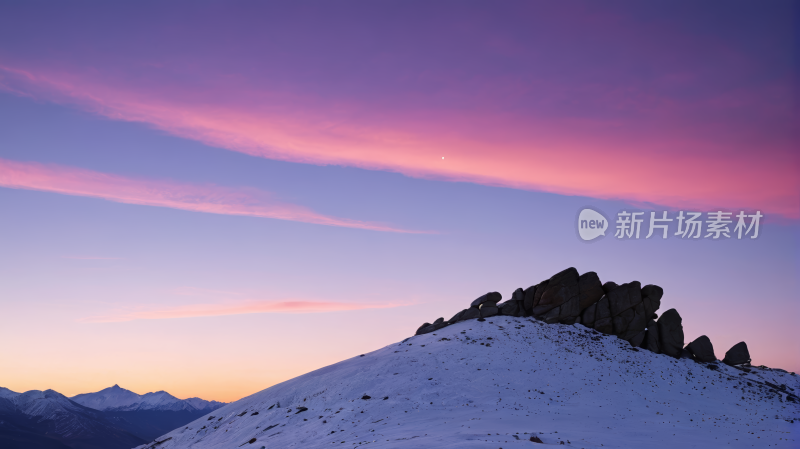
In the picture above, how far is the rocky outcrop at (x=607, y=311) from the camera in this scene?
64.3 metres

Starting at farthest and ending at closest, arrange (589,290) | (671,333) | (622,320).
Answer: (589,290)
(622,320)
(671,333)

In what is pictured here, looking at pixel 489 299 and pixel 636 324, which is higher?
pixel 489 299

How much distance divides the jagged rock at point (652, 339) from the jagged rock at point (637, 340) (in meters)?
0.68

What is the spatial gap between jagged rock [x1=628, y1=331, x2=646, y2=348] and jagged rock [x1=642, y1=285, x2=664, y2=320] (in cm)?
394

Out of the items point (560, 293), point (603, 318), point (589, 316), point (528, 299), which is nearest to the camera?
point (603, 318)

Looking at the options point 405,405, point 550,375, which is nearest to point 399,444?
point 405,405

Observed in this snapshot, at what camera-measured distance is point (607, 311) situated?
6625 centimetres

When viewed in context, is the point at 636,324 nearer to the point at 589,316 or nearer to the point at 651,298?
the point at 651,298

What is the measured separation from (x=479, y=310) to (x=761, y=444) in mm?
39506

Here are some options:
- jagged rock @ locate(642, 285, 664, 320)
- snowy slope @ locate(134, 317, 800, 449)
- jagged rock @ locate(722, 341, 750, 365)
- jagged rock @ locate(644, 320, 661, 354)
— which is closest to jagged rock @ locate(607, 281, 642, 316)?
jagged rock @ locate(642, 285, 664, 320)

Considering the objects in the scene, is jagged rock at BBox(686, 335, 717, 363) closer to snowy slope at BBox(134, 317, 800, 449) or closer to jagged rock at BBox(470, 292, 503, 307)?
snowy slope at BBox(134, 317, 800, 449)

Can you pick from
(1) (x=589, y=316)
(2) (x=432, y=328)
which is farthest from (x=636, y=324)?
(2) (x=432, y=328)

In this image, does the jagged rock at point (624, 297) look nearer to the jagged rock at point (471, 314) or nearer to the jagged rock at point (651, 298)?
the jagged rock at point (651, 298)

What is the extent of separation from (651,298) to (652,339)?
255 inches
